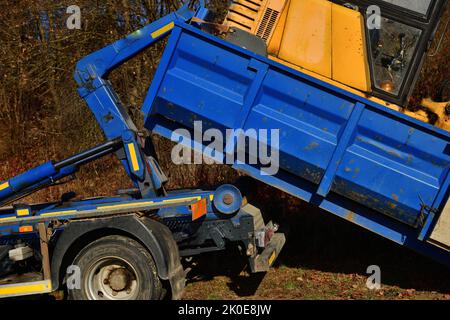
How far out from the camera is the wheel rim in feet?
17.7

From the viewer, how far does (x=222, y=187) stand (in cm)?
561

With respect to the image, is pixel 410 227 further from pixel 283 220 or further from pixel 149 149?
pixel 149 149

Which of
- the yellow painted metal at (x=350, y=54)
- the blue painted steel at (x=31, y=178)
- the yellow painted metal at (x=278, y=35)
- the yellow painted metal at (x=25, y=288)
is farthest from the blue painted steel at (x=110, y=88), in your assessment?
the yellow painted metal at (x=350, y=54)

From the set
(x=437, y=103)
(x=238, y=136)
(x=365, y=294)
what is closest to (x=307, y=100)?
(x=238, y=136)

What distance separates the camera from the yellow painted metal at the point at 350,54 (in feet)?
18.0

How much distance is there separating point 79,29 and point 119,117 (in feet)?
22.4

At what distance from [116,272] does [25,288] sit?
0.88m

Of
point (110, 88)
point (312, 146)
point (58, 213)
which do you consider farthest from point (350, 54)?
point (58, 213)

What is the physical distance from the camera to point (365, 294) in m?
6.22

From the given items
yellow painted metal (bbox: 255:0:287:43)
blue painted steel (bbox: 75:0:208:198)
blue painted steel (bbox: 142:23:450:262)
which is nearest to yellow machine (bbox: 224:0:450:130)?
yellow painted metal (bbox: 255:0:287:43)

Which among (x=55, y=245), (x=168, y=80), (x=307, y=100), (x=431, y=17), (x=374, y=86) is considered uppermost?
(x=431, y=17)

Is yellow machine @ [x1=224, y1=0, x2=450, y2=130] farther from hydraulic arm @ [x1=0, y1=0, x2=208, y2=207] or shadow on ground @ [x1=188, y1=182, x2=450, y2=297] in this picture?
shadow on ground @ [x1=188, y1=182, x2=450, y2=297]

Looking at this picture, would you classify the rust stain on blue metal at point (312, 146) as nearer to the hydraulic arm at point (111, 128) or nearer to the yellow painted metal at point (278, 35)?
the yellow painted metal at point (278, 35)

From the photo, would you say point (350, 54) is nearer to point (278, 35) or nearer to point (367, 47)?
point (367, 47)
